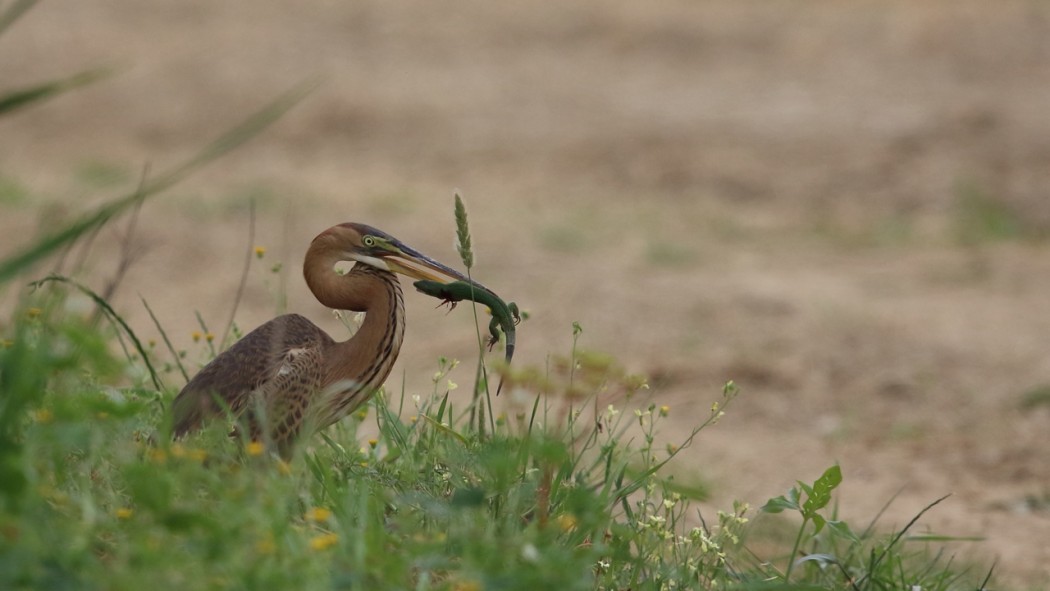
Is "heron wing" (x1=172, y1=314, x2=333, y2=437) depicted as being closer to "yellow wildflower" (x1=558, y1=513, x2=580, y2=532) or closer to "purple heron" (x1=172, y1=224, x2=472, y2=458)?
"purple heron" (x1=172, y1=224, x2=472, y2=458)

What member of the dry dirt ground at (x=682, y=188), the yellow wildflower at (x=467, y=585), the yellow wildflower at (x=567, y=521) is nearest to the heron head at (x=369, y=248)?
the yellow wildflower at (x=567, y=521)

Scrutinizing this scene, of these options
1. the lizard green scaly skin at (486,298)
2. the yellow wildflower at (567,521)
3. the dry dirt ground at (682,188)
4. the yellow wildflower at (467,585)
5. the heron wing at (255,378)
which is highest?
the dry dirt ground at (682,188)

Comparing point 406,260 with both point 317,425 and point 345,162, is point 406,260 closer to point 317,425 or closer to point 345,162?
point 317,425

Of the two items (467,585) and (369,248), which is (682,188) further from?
(467,585)

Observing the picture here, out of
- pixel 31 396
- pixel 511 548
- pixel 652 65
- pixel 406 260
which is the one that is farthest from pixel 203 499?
pixel 652 65

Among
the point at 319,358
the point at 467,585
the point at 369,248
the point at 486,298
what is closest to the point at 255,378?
the point at 319,358

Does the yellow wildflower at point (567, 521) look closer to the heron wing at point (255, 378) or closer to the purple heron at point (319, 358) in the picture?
the purple heron at point (319, 358)

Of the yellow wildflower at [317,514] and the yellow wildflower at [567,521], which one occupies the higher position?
the yellow wildflower at [567,521]

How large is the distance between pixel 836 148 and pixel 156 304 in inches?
195

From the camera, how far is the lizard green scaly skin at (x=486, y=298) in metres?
3.45

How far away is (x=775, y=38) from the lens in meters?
12.3

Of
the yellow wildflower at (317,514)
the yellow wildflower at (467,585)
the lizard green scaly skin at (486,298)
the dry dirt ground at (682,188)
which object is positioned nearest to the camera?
the yellow wildflower at (467,585)

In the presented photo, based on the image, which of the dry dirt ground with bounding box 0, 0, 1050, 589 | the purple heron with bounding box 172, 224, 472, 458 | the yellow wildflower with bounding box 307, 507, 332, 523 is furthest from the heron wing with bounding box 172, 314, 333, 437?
the dry dirt ground with bounding box 0, 0, 1050, 589

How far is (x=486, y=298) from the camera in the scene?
136 inches
